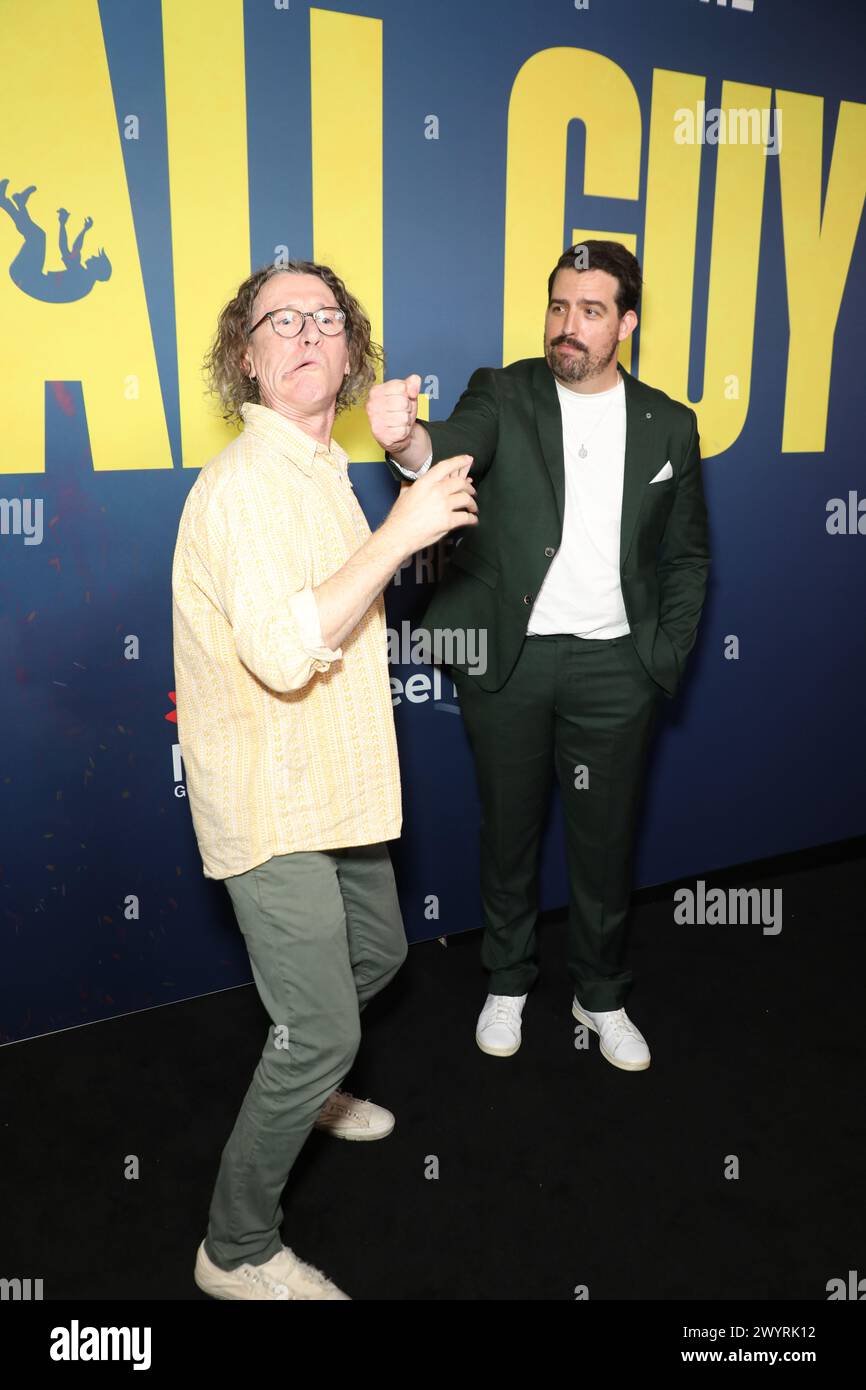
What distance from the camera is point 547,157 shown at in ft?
9.52

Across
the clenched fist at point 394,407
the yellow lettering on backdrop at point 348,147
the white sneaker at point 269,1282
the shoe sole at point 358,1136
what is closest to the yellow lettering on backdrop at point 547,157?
the yellow lettering on backdrop at point 348,147

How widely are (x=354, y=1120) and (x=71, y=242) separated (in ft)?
6.66

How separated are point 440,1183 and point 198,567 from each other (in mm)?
1436

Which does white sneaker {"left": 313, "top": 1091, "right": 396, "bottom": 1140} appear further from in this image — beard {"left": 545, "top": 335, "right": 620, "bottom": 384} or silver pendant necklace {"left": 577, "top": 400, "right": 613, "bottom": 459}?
beard {"left": 545, "top": 335, "right": 620, "bottom": 384}

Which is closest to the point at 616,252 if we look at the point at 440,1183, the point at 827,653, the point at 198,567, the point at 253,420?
the point at 253,420

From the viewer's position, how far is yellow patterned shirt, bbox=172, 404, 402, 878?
1.67m

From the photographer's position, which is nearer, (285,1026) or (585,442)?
(285,1026)

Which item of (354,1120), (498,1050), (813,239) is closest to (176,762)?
(354,1120)

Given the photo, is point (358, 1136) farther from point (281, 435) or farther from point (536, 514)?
point (281, 435)

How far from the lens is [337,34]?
2592 millimetres

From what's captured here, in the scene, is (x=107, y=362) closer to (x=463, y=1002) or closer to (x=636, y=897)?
(x=463, y=1002)

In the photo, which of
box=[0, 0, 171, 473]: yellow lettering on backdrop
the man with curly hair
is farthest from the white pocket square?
box=[0, 0, 171, 473]: yellow lettering on backdrop

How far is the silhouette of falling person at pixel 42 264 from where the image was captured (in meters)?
2.34

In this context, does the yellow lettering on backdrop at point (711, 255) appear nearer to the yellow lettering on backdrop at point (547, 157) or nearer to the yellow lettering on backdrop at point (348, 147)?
the yellow lettering on backdrop at point (547, 157)
